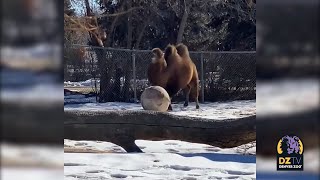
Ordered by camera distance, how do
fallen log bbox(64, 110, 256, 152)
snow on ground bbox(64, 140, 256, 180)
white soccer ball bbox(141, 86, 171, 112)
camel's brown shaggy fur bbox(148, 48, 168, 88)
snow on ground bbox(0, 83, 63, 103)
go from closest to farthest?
snow on ground bbox(0, 83, 63, 103)
snow on ground bbox(64, 140, 256, 180)
fallen log bbox(64, 110, 256, 152)
white soccer ball bbox(141, 86, 171, 112)
camel's brown shaggy fur bbox(148, 48, 168, 88)

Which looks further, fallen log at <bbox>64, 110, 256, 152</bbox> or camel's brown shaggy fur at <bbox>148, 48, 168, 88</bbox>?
camel's brown shaggy fur at <bbox>148, 48, 168, 88</bbox>

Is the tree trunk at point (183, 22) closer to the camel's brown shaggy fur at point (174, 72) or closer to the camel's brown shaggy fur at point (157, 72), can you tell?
the camel's brown shaggy fur at point (174, 72)

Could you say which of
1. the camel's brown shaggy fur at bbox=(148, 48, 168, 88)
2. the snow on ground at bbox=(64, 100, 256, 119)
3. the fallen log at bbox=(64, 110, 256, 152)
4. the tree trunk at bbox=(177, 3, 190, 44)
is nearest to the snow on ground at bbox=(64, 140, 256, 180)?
the fallen log at bbox=(64, 110, 256, 152)

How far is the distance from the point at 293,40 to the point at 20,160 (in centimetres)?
167

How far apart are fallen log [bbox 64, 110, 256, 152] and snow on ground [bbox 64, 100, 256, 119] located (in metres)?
0.04

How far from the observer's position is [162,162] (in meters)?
3.55

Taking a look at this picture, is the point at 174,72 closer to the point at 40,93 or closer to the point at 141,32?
the point at 141,32

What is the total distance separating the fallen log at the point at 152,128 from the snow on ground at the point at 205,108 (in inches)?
1.7

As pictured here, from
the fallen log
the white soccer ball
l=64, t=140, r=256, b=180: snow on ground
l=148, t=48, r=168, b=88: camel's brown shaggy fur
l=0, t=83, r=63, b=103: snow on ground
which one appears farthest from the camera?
l=148, t=48, r=168, b=88: camel's brown shaggy fur

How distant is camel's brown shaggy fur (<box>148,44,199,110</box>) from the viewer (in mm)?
3869

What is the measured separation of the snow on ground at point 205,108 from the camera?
371 cm

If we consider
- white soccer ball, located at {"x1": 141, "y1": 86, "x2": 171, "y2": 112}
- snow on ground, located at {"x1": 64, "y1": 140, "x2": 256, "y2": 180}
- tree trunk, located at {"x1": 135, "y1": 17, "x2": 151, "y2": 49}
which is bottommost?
snow on ground, located at {"x1": 64, "y1": 140, "x2": 256, "y2": 180}

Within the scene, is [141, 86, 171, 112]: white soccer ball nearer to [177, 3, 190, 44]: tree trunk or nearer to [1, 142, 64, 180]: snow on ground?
[177, 3, 190, 44]: tree trunk

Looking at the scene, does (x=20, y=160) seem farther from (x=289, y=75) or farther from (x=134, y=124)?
(x=289, y=75)
